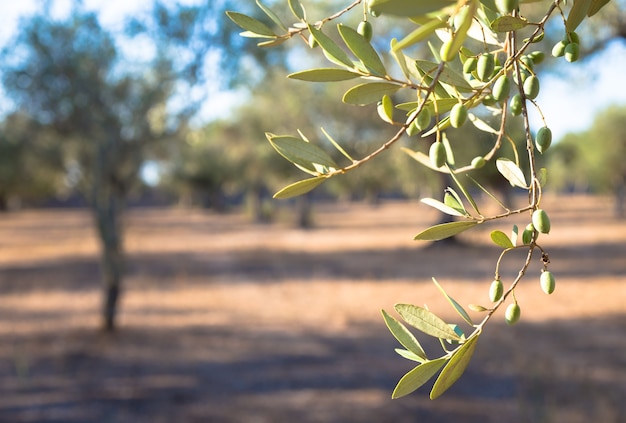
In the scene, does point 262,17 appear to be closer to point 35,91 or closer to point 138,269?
point 35,91

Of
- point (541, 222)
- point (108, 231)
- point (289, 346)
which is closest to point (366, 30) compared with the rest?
point (541, 222)

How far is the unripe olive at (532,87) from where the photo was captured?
67 centimetres

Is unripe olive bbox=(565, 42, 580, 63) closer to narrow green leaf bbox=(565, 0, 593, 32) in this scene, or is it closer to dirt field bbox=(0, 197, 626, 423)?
narrow green leaf bbox=(565, 0, 593, 32)

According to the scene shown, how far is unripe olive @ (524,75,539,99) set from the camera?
669 mm

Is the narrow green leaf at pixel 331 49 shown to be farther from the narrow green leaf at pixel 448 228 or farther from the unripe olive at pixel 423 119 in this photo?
the narrow green leaf at pixel 448 228

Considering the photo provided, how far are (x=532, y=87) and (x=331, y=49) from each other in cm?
23

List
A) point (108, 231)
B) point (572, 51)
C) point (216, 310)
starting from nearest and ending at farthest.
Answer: point (572, 51), point (108, 231), point (216, 310)

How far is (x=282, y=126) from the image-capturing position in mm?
25875

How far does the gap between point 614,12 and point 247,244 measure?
678 inches

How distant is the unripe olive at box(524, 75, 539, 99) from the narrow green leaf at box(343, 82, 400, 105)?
0.49ft

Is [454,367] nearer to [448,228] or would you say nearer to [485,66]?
[448,228]

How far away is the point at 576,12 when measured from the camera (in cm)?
68

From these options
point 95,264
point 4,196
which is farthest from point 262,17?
point 4,196

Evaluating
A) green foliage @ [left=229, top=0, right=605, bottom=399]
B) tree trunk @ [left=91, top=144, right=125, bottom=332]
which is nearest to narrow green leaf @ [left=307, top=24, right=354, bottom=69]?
green foliage @ [left=229, top=0, right=605, bottom=399]
